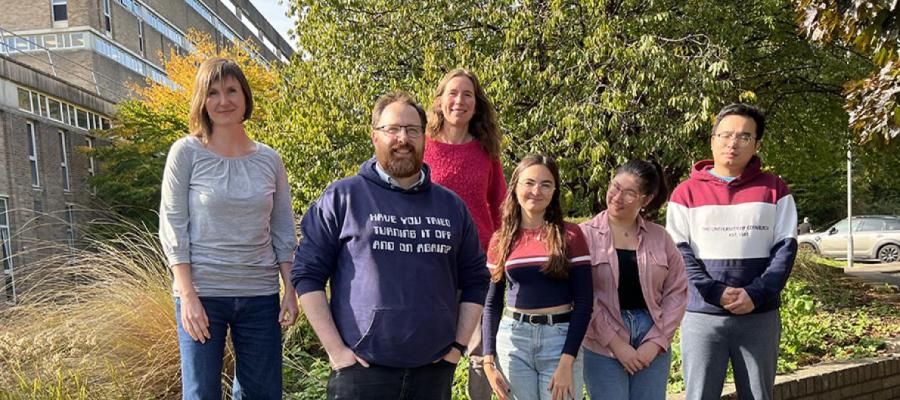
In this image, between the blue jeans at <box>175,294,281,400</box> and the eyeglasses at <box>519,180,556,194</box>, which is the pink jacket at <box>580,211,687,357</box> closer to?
the eyeglasses at <box>519,180,556,194</box>

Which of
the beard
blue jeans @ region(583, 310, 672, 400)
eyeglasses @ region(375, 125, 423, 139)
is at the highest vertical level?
eyeglasses @ region(375, 125, 423, 139)

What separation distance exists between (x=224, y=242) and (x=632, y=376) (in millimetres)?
1945

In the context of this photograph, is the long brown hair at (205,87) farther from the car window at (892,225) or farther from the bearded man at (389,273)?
the car window at (892,225)

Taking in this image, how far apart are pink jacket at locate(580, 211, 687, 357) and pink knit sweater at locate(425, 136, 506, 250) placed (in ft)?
1.69

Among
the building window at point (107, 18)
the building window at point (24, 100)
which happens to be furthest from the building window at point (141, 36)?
the building window at point (24, 100)

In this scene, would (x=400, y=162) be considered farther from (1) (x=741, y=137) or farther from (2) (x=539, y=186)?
(1) (x=741, y=137)

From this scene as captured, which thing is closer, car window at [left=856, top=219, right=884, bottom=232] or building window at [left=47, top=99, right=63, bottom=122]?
car window at [left=856, top=219, right=884, bottom=232]

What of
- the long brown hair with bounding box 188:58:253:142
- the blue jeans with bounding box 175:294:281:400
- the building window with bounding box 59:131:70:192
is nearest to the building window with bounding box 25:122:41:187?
the building window with bounding box 59:131:70:192

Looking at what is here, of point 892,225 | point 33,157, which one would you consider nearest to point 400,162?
point 892,225

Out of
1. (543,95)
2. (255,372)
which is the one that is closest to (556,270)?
(255,372)

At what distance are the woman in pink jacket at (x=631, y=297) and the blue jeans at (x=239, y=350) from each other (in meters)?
1.47

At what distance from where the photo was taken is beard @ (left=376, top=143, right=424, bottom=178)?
2631 millimetres

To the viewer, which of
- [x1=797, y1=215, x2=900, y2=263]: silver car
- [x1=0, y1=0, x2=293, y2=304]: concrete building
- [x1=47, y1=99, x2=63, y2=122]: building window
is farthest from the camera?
[x1=47, y1=99, x2=63, y2=122]: building window

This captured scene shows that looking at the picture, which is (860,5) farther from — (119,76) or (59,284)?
(119,76)
